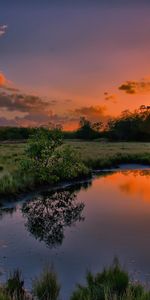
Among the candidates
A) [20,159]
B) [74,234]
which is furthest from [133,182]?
[74,234]

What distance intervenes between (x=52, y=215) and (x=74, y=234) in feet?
15.2

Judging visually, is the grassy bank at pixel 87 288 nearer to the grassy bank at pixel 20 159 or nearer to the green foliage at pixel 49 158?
the grassy bank at pixel 20 159

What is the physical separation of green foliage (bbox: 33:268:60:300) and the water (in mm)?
1061

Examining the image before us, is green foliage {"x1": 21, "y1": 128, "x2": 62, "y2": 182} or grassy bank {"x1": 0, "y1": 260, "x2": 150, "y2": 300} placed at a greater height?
green foliage {"x1": 21, "y1": 128, "x2": 62, "y2": 182}

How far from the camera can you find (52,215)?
2427cm

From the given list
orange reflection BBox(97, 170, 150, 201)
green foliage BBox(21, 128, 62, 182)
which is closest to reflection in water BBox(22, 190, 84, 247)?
green foliage BBox(21, 128, 62, 182)

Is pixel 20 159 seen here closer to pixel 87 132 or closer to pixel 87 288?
pixel 87 288

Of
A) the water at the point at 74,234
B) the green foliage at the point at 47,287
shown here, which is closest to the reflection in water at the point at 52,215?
the water at the point at 74,234

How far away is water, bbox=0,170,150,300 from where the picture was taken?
15.0 metres

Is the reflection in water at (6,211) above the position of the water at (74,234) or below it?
above

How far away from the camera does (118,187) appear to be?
120 ft

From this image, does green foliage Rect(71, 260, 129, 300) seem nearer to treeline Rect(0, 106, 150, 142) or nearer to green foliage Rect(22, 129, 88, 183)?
green foliage Rect(22, 129, 88, 183)

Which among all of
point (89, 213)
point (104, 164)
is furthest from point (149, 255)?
point (104, 164)

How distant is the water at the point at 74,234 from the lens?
49.3ft
